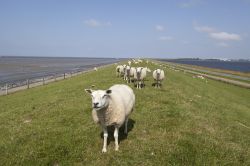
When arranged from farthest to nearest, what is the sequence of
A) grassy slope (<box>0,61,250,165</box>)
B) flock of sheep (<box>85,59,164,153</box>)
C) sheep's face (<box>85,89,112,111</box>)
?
grassy slope (<box>0,61,250,165</box>) → flock of sheep (<box>85,59,164,153</box>) → sheep's face (<box>85,89,112,111</box>)

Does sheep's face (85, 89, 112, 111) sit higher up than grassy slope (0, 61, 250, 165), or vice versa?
sheep's face (85, 89, 112, 111)

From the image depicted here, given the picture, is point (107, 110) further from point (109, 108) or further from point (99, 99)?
point (99, 99)

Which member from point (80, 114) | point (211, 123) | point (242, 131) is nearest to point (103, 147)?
point (80, 114)

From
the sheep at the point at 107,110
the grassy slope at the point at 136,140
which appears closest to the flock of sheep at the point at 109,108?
the sheep at the point at 107,110

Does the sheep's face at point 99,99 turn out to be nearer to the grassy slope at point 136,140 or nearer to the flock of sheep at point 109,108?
the flock of sheep at point 109,108

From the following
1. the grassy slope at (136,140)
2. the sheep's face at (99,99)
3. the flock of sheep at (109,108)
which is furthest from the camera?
the grassy slope at (136,140)

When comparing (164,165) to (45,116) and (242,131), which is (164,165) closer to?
(242,131)

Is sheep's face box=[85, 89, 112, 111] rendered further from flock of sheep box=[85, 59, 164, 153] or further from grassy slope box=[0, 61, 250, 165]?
grassy slope box=[0, 61, 250, 165]

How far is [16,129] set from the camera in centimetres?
1638

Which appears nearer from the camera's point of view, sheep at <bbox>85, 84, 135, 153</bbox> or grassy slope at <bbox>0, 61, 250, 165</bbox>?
sheep at <bbox>85, 84, 135, 153</bbox>

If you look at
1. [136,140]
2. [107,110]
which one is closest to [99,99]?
[107,110]

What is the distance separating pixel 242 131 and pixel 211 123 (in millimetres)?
1804

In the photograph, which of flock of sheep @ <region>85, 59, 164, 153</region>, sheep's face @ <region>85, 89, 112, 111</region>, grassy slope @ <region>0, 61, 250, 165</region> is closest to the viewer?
sheep's face @ <region>85, 89, 112, 111</region>

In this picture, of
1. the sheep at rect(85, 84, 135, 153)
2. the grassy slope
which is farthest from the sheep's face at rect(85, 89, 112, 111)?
the grassy slope
